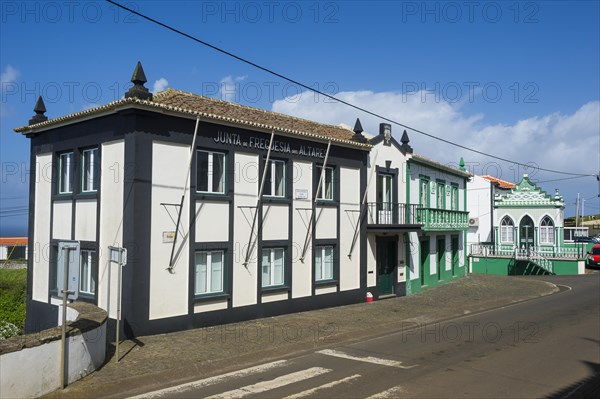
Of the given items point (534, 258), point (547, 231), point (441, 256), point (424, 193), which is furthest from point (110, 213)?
point (547, 231)

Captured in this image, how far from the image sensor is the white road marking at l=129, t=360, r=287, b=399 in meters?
8.52

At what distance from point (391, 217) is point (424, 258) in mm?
4521

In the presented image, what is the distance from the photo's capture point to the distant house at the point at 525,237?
117 ft

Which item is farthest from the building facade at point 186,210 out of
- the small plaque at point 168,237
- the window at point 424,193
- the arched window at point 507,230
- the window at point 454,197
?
the arched window at point 507,230

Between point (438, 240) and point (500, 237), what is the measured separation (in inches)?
577

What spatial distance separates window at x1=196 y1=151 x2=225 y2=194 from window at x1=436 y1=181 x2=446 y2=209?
1461cm

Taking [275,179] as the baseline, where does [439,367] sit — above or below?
below

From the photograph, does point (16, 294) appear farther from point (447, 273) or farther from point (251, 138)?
point (447, 273)

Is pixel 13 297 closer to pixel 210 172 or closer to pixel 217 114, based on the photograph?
pixel 210 172

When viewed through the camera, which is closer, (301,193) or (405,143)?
(301,193)

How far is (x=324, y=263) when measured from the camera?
18.4 metres

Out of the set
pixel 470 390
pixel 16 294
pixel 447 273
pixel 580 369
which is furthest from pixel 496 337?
pixel 16 294

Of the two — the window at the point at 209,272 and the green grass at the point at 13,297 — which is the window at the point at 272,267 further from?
the green grass at the point at 13,297

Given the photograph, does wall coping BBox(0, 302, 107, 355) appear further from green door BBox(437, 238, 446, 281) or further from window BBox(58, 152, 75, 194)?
green door BBox(437, 238, 446, 281)
